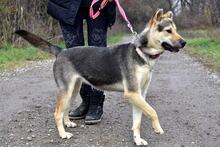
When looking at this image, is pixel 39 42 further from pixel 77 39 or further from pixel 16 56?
pixel 16 56

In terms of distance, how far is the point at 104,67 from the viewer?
18.0 ft

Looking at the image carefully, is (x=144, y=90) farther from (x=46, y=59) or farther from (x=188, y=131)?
(x=46, y=59)

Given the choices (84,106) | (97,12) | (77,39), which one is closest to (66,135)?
(84,106)

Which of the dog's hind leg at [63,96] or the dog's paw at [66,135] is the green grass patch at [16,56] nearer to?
the dog's hind leg at [63,96]

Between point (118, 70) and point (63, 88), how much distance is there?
736 mm

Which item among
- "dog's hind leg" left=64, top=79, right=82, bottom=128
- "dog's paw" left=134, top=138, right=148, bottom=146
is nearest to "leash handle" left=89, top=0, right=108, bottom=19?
"dog's hind leg" left=64, top=79, right=82, bottom=128

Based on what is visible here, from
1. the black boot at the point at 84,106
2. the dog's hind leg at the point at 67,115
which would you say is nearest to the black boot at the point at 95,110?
the black boot at the point at 84,106

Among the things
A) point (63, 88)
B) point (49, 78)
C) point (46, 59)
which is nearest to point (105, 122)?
point (63, 88)

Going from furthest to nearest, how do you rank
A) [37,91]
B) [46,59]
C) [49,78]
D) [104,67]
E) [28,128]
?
[46,59] → [49,78] → [37,91] → [28,128] → [104,67]

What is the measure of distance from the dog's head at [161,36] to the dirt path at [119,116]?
3.53 feet

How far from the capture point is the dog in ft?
16.4

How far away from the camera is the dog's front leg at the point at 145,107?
4.98 meters

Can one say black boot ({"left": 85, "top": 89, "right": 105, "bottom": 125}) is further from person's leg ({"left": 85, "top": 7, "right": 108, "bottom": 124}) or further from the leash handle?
the leash handle

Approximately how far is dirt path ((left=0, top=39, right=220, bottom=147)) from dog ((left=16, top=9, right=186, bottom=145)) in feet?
0.90
